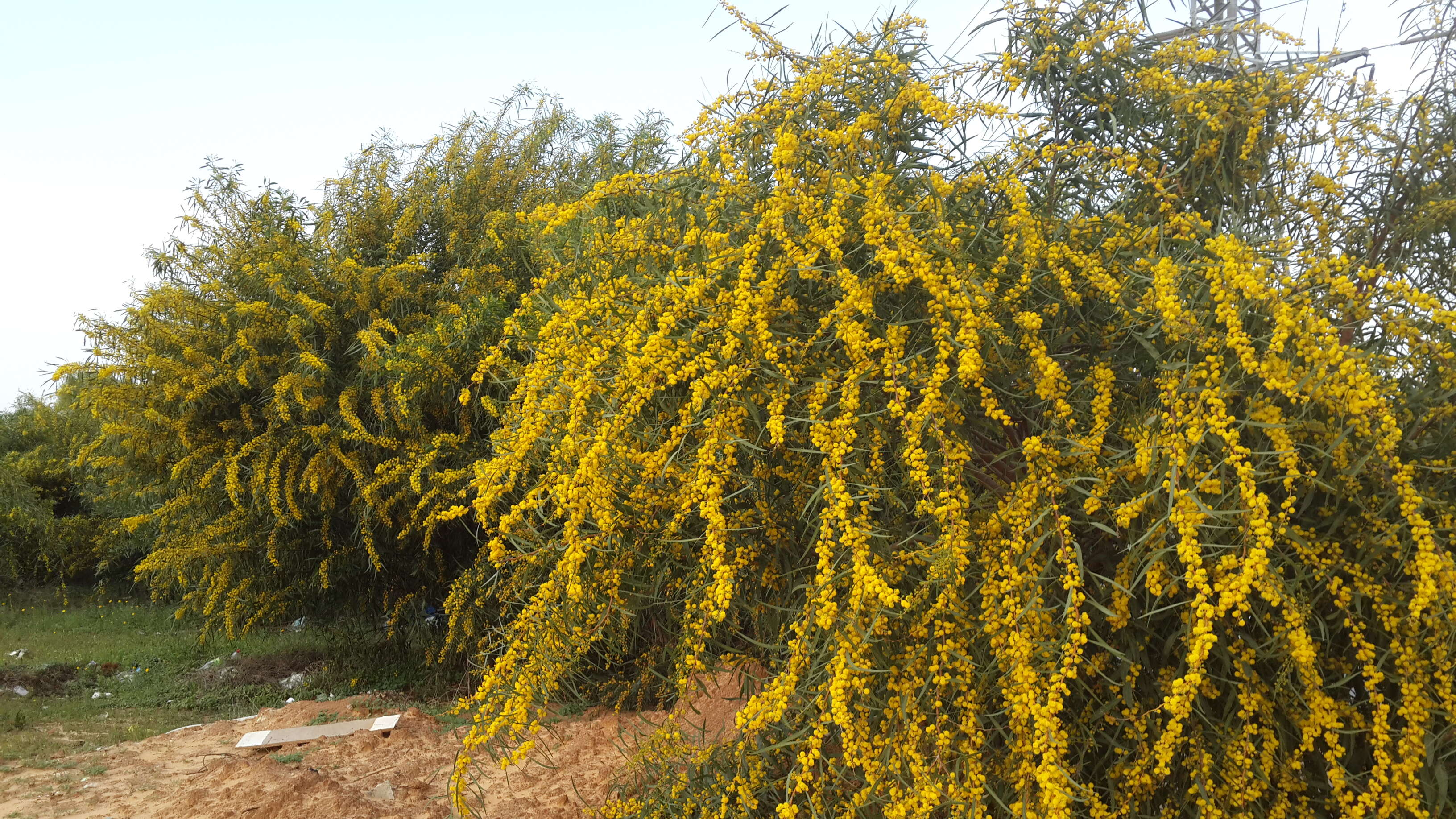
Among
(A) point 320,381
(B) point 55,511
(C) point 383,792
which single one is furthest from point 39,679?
(B) point 55,511

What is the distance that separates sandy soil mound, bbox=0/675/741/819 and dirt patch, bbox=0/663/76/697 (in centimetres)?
328

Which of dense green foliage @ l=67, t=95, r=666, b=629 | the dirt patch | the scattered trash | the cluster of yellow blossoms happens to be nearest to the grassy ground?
the dirt patch

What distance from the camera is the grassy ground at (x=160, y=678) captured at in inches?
291

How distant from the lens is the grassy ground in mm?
7387

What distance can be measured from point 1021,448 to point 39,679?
9757 millimetres

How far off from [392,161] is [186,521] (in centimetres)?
348

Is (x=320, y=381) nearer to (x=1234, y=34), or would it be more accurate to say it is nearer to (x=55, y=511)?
(x=1234, y=34)

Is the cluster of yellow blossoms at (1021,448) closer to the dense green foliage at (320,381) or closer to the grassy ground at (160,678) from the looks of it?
the dense green foliage at (320,381)

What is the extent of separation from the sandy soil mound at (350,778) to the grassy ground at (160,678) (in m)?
0.71

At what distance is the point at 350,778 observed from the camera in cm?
513

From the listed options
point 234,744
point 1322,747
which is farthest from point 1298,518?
point 234,744

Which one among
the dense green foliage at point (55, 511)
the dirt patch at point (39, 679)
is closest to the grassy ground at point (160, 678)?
the dirt patch at point (39, 679)

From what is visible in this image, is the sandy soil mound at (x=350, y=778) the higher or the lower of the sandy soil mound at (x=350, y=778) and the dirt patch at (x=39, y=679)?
the higher

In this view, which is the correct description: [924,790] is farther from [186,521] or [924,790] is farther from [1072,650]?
[186,521]
